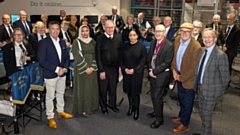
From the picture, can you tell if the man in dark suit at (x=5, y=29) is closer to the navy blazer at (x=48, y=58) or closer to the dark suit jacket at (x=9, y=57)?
the dark suit jacket at (x=9, y=57)

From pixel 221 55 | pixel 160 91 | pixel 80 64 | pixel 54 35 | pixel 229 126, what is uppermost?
pixel 54 35

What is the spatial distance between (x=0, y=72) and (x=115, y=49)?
208 centimetres

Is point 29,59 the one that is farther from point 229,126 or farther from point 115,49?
point 229,126

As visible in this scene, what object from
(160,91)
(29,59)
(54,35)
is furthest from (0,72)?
(160,91)

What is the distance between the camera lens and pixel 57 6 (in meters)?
8.38

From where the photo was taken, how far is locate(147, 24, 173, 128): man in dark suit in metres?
3.42

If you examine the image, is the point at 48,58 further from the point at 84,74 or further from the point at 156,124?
the point at 156,124

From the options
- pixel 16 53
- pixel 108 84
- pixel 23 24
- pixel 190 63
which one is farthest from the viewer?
pixel 23 24

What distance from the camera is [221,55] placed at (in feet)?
9.37

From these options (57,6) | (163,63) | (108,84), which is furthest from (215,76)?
(57,6)

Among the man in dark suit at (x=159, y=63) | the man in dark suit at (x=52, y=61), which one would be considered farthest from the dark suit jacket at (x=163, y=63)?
the man in dark suit at (x=52, y=61)

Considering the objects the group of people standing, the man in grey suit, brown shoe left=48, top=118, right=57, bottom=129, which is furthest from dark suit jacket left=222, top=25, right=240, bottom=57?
brown shoe left=48, top=118, right=57, bottom=129

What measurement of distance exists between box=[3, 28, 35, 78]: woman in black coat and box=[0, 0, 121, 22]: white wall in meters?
4.03

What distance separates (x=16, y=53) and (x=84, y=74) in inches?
46.0
